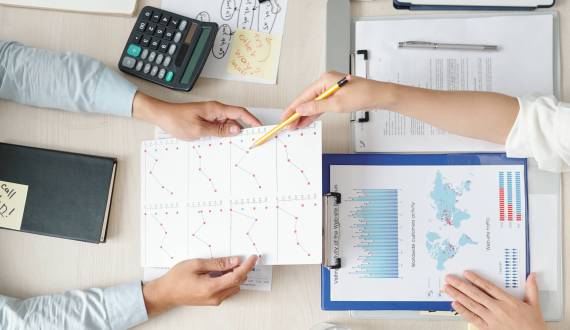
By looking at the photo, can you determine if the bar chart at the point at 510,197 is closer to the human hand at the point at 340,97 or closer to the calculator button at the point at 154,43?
the human hand at the point at 340,97

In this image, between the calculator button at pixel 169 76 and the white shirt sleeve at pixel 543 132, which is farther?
the calculator button at pixel 169 76

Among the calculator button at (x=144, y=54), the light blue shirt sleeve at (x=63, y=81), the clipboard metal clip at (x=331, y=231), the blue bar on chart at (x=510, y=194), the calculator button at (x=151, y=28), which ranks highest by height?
the calculator button at (x=151, y=28)

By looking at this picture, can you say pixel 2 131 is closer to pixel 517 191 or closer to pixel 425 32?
pixel 425 32

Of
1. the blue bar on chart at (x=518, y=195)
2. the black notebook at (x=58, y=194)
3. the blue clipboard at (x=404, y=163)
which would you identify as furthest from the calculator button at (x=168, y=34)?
the blue bar on chart at (x=518, y=195)

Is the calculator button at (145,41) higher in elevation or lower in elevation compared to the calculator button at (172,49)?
higher

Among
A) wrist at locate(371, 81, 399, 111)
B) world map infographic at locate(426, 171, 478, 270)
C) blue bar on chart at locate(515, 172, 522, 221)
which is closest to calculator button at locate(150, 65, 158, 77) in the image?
wrist at locate(371, 81, 399, 111)

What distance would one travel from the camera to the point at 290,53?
90cm

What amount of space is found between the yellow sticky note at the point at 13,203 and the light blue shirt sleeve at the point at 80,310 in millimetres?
115

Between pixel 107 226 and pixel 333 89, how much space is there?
414mm

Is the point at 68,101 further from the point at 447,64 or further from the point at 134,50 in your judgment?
the point at 447,64

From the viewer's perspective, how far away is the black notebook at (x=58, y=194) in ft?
2.95

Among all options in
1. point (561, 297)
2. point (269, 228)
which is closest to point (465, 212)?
point (561, 297)

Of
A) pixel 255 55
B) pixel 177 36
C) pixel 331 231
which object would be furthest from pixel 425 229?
pixel 177 36

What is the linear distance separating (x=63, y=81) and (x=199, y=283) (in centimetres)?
37
